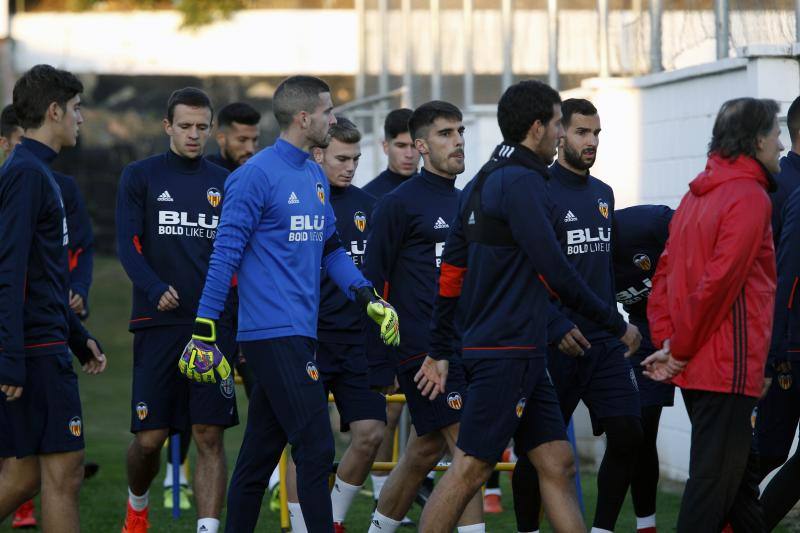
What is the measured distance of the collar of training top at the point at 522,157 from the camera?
5859 millimetres

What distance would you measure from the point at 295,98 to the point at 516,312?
4.64 ft

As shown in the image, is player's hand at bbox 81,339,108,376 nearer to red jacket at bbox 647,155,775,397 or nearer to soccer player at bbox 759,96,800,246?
red jacket at bbox 647,155,775,397

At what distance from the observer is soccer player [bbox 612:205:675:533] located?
731 cm

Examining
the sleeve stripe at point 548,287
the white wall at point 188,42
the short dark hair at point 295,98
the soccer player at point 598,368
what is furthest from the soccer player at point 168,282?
the white wall at point 188,42

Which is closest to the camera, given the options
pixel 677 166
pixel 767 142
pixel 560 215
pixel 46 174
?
pixel 767 142

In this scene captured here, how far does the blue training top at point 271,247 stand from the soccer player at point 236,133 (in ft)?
9.58

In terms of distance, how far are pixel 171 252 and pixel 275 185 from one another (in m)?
1.54

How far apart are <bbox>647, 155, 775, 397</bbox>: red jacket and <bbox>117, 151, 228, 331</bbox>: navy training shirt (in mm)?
2832

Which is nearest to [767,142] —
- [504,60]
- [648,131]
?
[648,131]

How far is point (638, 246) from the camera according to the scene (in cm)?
732

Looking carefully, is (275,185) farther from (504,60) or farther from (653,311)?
(504,60)

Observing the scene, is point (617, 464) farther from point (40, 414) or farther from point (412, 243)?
point (40, 414)

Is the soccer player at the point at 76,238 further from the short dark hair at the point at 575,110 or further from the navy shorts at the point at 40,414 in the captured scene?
the short dark hair at the point at 575,110

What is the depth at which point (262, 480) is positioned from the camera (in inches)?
244
